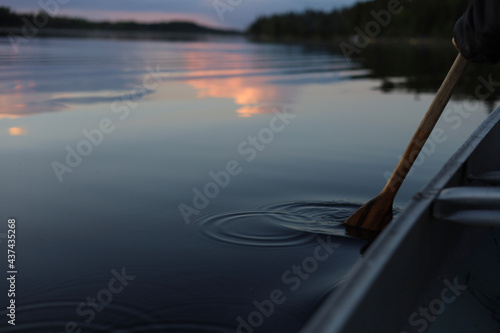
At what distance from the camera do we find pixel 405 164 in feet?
11.1

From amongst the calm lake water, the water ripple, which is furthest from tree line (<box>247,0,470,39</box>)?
the water ripple

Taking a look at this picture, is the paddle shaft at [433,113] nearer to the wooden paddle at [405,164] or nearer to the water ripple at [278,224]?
the wooden paddle at [405,164]

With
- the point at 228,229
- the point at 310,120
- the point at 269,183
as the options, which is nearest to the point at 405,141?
the point at 310,120

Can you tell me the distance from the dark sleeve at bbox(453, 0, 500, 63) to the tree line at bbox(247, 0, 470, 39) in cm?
8512

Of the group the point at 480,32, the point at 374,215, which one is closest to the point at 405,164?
the point at 374,215

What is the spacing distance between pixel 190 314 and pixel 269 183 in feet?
8.21

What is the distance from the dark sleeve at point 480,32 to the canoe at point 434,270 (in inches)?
19.9

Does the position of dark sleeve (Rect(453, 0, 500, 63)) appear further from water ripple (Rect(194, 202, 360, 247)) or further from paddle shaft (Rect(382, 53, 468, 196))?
water ripple (Rect(194, 202, 360, 247))

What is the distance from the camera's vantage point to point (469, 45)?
2.72 meters

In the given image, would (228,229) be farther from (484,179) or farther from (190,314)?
(484,179)

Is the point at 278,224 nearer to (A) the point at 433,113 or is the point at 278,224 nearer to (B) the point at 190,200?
(B) the point at 190,200

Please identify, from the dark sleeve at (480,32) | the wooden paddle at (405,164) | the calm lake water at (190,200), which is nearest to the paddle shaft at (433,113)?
the wooden paddle at (405,164)

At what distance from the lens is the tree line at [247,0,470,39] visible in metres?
102

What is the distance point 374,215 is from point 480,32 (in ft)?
5.57
